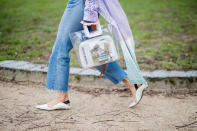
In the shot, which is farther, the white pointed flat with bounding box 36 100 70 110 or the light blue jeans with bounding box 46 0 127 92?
the white pointed flat with bounding box 36 100 70 110

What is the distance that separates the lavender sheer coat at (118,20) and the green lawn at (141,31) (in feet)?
4.09

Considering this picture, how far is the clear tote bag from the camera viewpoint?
8.28 feet

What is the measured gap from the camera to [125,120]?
270 centimetres

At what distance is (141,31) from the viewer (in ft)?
20.1

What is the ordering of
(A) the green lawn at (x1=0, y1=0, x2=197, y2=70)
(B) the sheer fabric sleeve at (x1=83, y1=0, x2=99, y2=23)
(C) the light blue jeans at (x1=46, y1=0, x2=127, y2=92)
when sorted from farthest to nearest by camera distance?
(A) the green lawn at (x1=0, y1=0, x2=197, y2=70), (C) the light blue jeans at (x1=46, y1=0, x2=127, y2=92), (B) the sheer fabric sleeve at (x1=83, y1=0, x2=99, y2=23)

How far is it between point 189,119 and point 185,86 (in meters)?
0.95

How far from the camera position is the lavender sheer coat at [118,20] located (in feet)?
8.27

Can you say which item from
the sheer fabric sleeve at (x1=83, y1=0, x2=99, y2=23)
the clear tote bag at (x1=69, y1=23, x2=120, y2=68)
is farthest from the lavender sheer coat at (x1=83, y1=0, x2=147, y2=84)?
the clear tote bag at (x1=69, y1=23, x2=120, y2=68)

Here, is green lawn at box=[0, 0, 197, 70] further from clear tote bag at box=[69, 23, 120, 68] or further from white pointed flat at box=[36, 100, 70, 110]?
clear tote bag at box=[69, 23, 120, 68]

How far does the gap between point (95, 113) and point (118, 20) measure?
1.09 metres

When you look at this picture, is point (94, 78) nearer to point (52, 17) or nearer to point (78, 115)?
point (78, 115)

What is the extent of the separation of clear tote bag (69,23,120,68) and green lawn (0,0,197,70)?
5.07 feet

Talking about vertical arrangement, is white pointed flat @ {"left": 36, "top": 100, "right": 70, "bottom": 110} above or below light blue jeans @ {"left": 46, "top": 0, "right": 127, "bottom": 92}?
below

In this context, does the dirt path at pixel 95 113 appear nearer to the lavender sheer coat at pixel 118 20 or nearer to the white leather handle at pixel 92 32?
the lavender sheer coat at pixel 118 20
